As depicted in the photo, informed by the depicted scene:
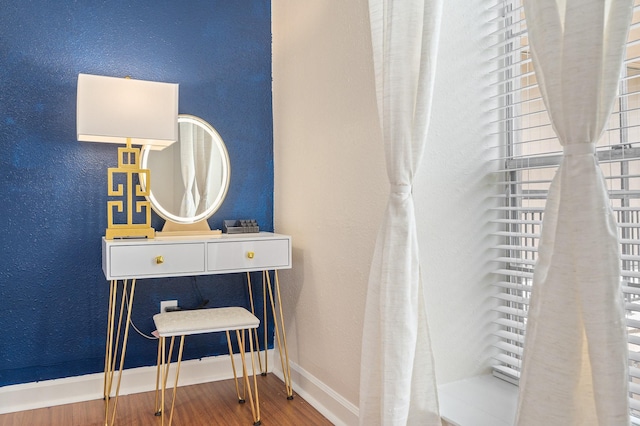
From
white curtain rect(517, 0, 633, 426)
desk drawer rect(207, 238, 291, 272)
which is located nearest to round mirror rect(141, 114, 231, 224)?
desk drawer rect(207, 238, 291, 272)

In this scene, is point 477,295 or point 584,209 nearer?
point 584,209

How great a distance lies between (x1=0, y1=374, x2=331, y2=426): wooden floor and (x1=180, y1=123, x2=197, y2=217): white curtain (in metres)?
0.95

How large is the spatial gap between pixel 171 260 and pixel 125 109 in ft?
2.31

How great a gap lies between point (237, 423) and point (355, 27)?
1.78 m

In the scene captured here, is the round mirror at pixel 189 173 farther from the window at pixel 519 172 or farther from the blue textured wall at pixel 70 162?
the window at pixel 519 172

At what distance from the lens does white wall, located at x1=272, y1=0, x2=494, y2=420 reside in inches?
71.5

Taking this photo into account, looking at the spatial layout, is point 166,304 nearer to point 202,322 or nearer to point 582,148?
point 202,322

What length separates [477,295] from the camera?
1859 millimetres

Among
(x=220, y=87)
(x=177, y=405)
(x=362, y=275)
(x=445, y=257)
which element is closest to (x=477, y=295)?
(x=445, y=257)

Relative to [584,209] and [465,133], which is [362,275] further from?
[584,209]

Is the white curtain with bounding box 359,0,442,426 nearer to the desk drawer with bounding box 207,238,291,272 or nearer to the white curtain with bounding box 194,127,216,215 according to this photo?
the desk drawer with bounding box 207,238,291,272

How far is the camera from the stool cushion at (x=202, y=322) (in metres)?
2.12

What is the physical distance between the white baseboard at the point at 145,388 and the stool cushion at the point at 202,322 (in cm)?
49

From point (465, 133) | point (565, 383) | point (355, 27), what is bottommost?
point (565, 383)
